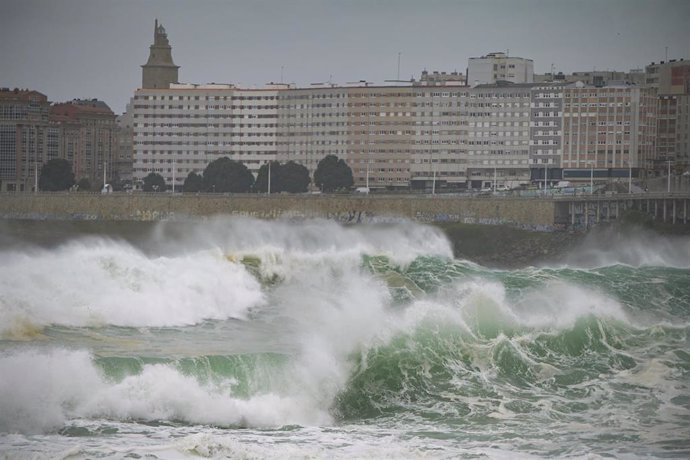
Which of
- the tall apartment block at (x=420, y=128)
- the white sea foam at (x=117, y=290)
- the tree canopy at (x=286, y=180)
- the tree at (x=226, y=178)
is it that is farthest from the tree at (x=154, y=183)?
the white sea foam at (x=117, y=290)

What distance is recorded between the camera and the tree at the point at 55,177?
11119cm

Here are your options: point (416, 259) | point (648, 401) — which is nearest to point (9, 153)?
point (416, 259)

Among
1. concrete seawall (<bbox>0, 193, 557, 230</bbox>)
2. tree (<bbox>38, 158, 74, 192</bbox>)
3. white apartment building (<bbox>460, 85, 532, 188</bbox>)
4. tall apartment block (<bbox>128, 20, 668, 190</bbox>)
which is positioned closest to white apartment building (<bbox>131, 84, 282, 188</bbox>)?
→ tall apartment block (<bbox>128, 20, 668, 190</bbox>)

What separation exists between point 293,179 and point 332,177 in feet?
10.5

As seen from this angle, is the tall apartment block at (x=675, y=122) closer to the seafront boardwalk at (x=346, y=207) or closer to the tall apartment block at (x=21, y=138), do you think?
the seafront boardwalk at (x=346, y=207)

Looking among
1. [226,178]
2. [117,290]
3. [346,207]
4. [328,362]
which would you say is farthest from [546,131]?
[328,362]

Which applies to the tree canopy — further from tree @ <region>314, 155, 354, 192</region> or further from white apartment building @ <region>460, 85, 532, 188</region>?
white apartment building @ <region>460, 85, 532, 188</region>

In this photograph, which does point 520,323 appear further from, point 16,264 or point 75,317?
point 16,264

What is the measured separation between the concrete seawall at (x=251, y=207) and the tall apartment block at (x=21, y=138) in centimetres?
1963

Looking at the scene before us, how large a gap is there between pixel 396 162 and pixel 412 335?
95.2 metres

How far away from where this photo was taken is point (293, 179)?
350ft

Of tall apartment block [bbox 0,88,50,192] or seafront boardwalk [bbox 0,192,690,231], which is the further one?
tall apartment block [bbox 0,88,50,192]

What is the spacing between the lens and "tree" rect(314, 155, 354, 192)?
10788 centimetres

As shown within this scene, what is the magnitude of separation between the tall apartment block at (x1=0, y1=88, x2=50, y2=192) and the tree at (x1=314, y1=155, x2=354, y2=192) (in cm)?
2330
